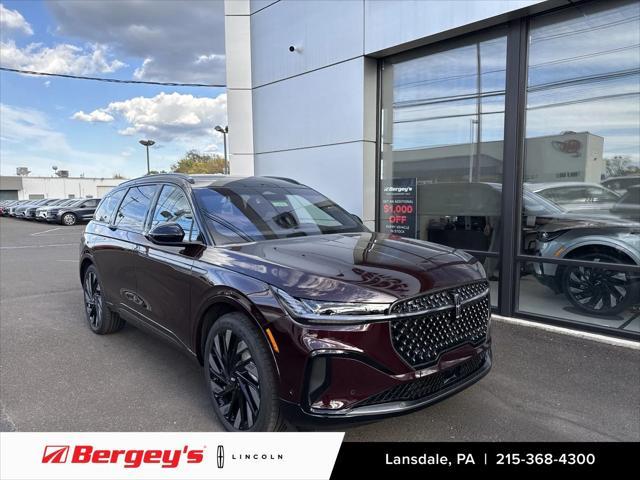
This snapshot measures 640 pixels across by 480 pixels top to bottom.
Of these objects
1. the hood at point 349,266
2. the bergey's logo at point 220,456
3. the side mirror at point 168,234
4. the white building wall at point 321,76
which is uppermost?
the white building wall at point 321,76

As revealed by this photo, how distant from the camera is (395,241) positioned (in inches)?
138

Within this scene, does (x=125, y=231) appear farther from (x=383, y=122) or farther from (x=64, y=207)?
(x=64, y=207)

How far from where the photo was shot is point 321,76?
25.6 ft

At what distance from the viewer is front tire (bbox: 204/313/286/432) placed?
2.59 meters

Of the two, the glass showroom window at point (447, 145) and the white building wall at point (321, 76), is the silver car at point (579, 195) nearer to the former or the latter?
the glass showroom window at point (447, 145)

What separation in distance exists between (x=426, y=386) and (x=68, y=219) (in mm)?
28563

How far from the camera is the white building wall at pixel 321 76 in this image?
639 cm

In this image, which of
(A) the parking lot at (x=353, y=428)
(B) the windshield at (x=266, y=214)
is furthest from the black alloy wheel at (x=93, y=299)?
(B) the windshield at (x=266, y=214)

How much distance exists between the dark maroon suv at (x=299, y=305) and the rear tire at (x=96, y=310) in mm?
1148

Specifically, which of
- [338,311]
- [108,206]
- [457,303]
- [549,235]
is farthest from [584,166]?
[108,206]

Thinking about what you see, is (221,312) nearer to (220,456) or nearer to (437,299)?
(220,456)

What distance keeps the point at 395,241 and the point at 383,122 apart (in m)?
4.32

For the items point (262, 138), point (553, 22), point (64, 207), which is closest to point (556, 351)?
point (553, 22)

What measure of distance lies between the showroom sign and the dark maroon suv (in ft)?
10.1
